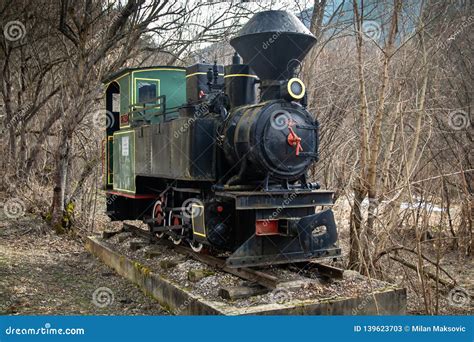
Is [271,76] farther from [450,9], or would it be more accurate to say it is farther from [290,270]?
[450,9]

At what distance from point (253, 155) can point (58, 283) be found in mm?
3600

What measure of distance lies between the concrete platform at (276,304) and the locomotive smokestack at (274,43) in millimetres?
2743

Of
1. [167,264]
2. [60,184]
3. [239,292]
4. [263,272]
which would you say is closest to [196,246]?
[167,264]

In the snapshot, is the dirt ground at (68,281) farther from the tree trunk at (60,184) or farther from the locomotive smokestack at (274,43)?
the locomotive smokestack at (274,43)

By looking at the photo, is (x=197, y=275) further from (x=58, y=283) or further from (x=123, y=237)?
(x=123, y=237)

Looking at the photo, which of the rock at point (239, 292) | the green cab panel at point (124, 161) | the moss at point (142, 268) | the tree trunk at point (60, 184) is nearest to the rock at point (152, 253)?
the moss at point (142, 268)

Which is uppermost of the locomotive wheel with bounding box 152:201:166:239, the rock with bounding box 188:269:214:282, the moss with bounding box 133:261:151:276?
the locomotive wheel with bounding box 152:201:166:239

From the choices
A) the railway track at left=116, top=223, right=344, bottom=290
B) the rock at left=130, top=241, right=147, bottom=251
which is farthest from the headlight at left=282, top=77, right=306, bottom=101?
the rock at left=130, top=241, right=147, bottom=251

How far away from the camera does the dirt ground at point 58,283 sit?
234 inches

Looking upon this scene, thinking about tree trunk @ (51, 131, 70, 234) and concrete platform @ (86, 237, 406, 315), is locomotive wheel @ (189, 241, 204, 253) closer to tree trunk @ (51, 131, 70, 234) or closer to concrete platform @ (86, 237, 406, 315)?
concrete platform @ (86, 237, 406, 315)

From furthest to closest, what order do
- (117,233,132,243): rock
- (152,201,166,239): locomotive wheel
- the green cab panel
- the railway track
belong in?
(117,233,132,243): rock, the green cab panel, (152,201,166,239): locomotive wheel, the railway track

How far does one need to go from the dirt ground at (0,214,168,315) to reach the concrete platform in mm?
233

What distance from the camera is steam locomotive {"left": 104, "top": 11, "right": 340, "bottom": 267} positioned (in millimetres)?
5637

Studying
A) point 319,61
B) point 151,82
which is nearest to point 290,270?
point 151,82
